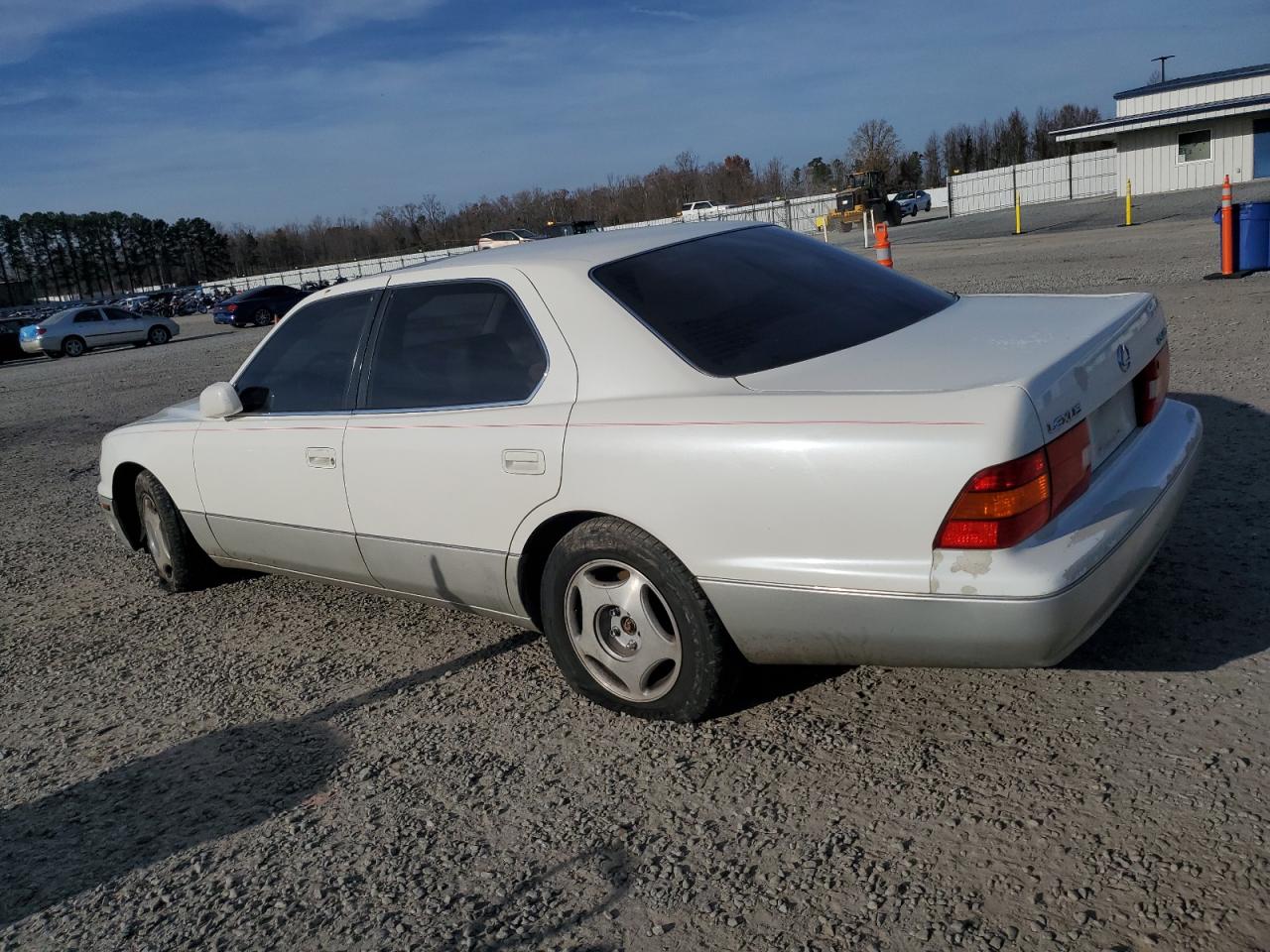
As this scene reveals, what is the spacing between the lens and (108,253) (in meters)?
121

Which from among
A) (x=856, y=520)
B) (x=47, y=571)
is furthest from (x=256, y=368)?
(x=856, y=520)

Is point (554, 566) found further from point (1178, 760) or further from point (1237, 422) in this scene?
point (1237, 422)

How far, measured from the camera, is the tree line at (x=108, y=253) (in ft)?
382

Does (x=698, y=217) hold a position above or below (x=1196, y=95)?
below

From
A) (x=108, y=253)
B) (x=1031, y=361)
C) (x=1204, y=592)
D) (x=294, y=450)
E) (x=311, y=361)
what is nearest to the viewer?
(x=1031, y=361)

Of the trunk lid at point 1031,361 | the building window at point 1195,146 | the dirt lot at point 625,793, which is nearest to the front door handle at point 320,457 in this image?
the dirt lot at point 625,793

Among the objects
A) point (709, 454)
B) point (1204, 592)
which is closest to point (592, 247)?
point (709, 454)

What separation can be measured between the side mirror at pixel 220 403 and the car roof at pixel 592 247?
910 millimetres

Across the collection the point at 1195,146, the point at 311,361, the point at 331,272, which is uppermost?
the point at 1195,146

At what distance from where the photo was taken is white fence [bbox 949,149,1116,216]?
48.5 m

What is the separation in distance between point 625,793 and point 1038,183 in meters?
53.3

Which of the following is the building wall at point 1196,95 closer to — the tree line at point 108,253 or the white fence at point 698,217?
the white fence at point 698,217

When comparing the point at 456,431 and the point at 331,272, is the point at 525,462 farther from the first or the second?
the point at 331,272

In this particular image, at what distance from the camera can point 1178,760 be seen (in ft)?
9.16
